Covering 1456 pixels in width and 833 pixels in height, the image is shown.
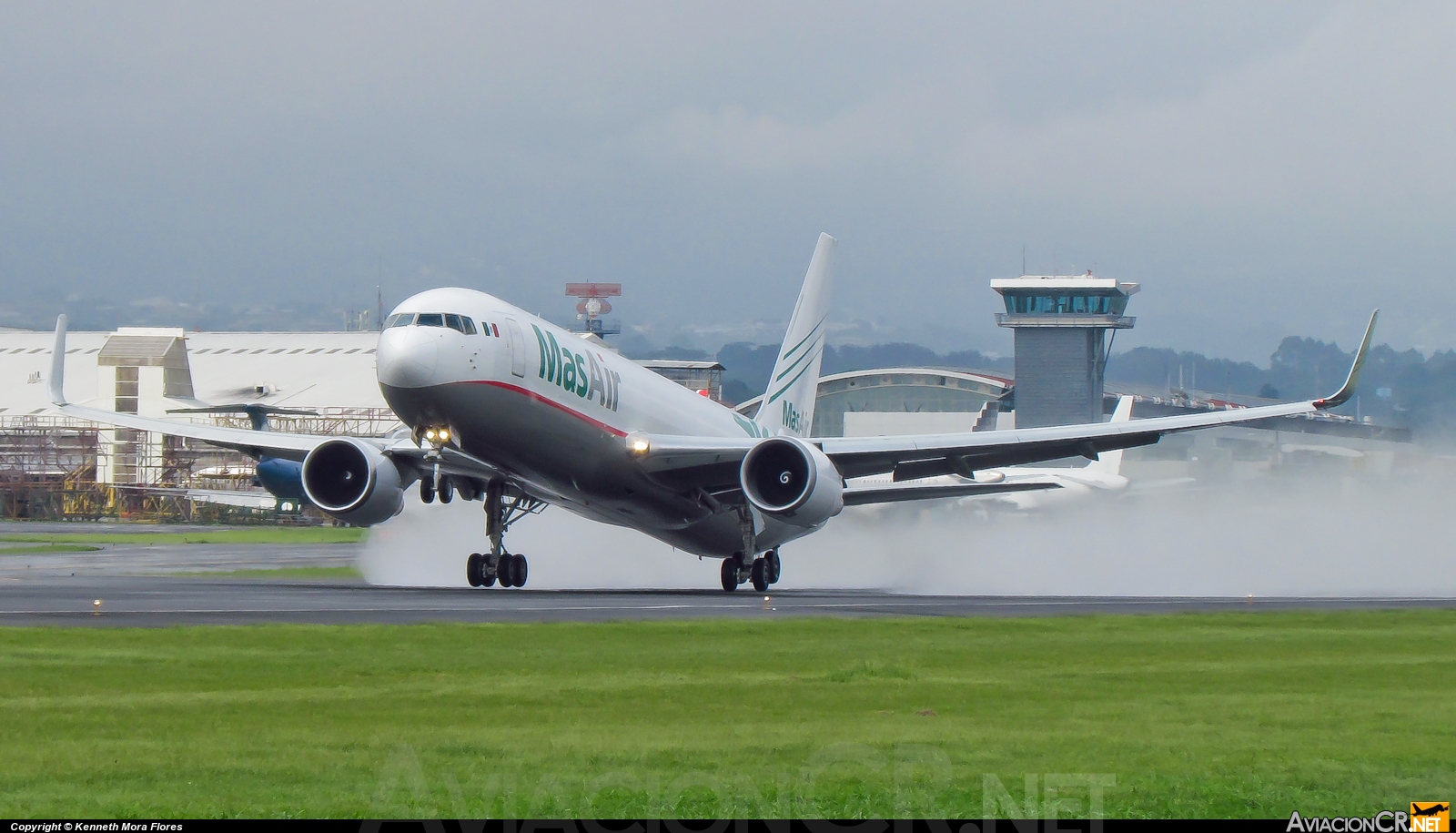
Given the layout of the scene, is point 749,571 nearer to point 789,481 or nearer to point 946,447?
point 789,481

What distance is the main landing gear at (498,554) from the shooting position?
3266 centimetres

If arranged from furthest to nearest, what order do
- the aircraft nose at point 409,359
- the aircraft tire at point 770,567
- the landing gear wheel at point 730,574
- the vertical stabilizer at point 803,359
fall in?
the vertical stabilizer at point 803,359
the aircraft tire at point 770,567
the landing gear wheel at point 730,574
the aircraft nose at point 409,359

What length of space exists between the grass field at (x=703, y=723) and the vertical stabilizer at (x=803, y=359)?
73.6ft

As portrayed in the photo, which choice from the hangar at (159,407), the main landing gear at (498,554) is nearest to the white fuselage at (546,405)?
the main landing gear at (498,554)

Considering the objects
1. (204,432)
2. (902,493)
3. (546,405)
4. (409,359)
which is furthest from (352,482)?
(902,493)

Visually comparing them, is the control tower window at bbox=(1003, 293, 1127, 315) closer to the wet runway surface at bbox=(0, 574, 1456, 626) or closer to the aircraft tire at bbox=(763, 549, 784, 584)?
the aircraft tire at bbox=(763, 549, 784, 584)

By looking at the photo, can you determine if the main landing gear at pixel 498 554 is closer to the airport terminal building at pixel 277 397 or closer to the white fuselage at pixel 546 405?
the white fuselage at pixel 546 405

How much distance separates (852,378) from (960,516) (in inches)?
3768

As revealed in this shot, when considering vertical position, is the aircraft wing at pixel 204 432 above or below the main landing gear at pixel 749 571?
above

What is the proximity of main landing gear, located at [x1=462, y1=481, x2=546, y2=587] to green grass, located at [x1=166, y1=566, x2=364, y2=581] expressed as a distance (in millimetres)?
7741

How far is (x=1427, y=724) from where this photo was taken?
1312 centimetres

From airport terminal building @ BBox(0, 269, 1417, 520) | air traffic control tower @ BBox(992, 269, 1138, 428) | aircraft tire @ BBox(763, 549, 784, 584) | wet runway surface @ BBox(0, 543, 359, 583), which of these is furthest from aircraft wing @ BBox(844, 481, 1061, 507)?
air traffic control tower @ BBox(992, 269, 1138, 428)

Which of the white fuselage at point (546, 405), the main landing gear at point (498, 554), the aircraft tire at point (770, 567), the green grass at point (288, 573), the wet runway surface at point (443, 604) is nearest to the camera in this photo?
the wet runway surface at point (443, 604)

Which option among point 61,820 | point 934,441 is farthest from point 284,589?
point 61,820
